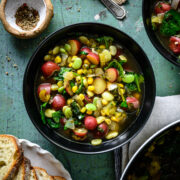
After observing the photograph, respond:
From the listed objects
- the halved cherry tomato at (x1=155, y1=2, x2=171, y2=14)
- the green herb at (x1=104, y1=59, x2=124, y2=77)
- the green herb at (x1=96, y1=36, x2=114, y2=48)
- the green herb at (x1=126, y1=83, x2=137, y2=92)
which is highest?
the halved cherry tomato at (x1=155, y1=2, x2=171, y2=14)

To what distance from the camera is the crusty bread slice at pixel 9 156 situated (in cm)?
266

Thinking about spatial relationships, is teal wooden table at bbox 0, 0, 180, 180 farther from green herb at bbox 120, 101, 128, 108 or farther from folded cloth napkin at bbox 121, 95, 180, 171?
green herb at bbox 120, 101, 128, 108

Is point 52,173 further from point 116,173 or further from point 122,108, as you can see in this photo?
point 122,108

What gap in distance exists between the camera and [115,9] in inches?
116

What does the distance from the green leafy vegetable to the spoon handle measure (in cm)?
43

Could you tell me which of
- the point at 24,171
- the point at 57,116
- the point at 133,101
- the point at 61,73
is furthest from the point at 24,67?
the point at 133,101

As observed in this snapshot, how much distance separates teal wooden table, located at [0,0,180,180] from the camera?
2930 mm

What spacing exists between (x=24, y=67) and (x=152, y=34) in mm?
1344

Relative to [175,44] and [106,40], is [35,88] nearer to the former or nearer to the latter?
[106,40]

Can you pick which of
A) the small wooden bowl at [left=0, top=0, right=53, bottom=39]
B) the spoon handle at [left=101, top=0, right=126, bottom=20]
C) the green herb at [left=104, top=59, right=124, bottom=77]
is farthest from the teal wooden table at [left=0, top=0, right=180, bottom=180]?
the green herb at [left=104, top=59, right=124, bottom=77]

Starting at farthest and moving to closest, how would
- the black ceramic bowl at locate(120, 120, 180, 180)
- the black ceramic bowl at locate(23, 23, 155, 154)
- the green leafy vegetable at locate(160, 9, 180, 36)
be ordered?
the green leafy vegetable at locate(160, 9, 180, 36), the black ceramic bowl at locate(23, 23, 155, 154), the black ceramic bowl at locate(120, 120, 180, 180)

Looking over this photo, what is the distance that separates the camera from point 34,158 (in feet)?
9.36

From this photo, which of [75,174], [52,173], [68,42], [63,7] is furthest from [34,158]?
[63,7]

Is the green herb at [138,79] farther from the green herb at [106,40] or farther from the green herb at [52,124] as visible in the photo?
the green herb at [52,124]
